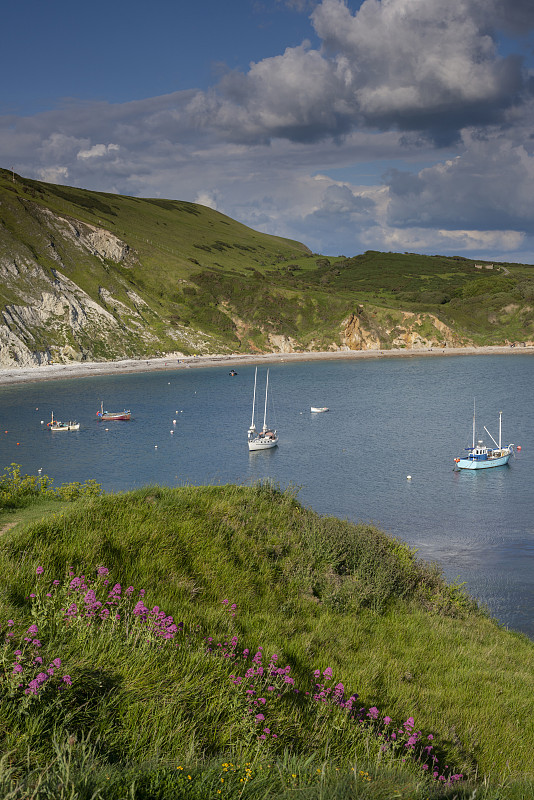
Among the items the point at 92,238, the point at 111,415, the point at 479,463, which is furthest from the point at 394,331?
the point at 479,463

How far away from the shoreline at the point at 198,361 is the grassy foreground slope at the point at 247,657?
108 m

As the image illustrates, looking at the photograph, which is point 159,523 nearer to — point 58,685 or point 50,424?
point 58,685

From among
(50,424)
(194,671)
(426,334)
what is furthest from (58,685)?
(426,334)

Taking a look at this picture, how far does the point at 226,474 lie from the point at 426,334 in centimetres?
13756

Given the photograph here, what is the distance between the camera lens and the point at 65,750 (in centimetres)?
399

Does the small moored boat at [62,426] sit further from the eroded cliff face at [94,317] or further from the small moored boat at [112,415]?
the eroded cliff face at [94,317]

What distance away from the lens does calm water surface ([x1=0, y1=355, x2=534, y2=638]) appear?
34.4m

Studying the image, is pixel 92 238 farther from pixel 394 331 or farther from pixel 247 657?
pixel 247 657

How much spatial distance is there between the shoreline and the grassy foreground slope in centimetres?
10758

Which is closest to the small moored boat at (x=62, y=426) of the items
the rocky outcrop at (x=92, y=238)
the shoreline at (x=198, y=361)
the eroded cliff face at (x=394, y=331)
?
the shoreline at (x=198, y=361)

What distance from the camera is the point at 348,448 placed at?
60938 millimetres

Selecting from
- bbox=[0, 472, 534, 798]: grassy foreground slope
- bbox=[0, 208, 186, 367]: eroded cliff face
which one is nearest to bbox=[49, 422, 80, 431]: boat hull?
bbox=[0, 208, 186, 367]: eroded cliff face

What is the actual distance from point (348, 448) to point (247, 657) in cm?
5478

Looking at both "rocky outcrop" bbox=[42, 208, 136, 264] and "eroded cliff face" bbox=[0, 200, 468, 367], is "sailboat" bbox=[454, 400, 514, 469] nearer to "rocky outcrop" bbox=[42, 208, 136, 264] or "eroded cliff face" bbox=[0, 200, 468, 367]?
"eroded cliff face" bbox=[0, 200, 468, 367]
